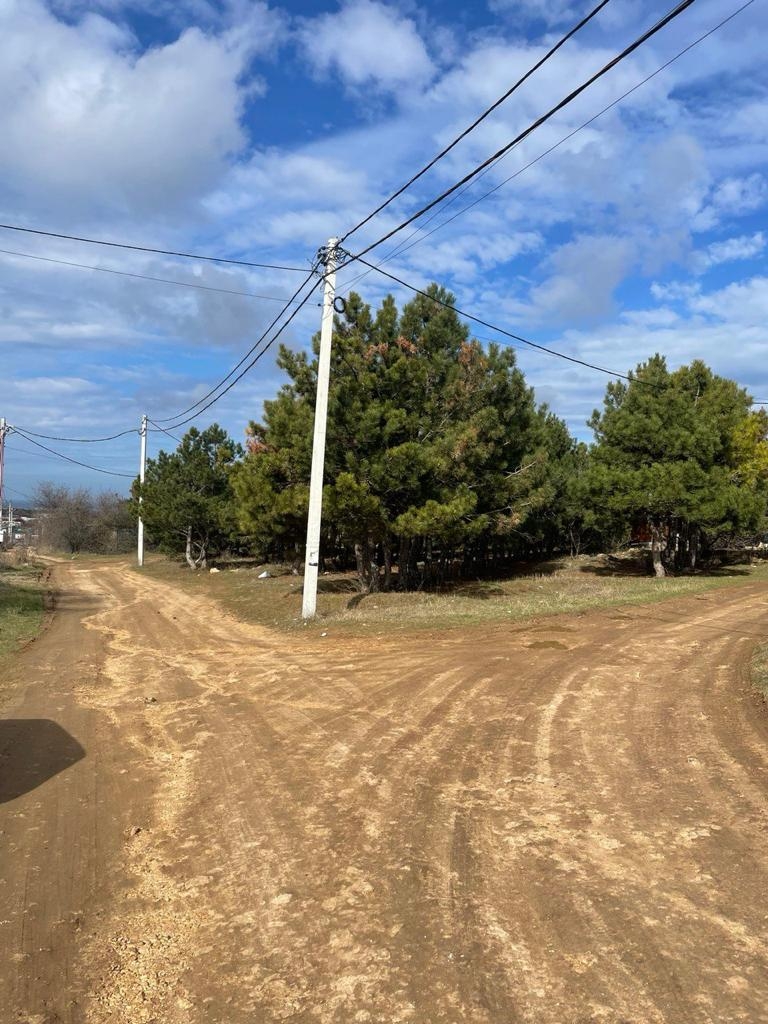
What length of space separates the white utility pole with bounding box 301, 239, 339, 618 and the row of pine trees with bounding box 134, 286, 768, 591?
1.30 metres

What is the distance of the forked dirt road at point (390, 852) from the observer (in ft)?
9.24

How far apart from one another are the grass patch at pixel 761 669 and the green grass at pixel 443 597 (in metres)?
4.91

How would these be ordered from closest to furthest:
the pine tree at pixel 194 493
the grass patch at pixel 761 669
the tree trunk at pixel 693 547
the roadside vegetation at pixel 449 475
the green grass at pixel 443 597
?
the grass patch at pixel 761 669, the green grass at pixel 443 597, the roadside vegetation at pixel 449 475, the tree trunk at pixel 693 547, the pine tree at pixel 194 493

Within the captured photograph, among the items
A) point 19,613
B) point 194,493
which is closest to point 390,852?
point 19,613

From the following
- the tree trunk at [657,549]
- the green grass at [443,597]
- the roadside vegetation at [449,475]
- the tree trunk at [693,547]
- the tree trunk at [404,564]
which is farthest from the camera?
→ the tree trunk at [693,547]

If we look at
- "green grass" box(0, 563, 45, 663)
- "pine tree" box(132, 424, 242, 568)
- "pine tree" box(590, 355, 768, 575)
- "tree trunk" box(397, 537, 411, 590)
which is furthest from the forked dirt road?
"pine tree" box(132, 424, 242, 568)

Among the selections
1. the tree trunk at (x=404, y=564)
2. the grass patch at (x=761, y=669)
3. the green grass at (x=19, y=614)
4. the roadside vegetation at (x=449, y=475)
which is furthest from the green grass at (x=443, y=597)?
the grass patch at (x=761, y=669)

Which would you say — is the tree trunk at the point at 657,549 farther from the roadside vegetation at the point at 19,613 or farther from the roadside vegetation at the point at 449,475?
the roadside vegetation at the point at 19,613

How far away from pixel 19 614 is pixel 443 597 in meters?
11.1

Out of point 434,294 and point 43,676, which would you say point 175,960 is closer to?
point 43,676

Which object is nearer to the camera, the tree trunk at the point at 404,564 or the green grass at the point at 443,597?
the green grass at the point at 443,597

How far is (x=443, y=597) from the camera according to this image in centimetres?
1877

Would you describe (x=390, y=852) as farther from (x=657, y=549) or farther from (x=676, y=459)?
(x=657, y=549)

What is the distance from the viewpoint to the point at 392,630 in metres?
12.9
